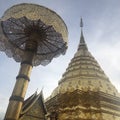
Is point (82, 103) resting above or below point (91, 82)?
below

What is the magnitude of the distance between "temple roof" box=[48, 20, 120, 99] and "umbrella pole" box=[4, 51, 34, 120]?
10.9 m

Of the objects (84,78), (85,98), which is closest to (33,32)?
(85,98)

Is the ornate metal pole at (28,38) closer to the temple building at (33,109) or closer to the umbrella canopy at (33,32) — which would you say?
the umbrella canopy at (33,32)

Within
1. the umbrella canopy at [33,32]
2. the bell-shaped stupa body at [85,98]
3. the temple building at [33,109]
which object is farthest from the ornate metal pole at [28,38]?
the bell-shaped stupa body at [85,98]

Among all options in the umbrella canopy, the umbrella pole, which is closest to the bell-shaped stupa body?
the umbrella canopy

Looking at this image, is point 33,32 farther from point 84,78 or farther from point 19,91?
point 84,78

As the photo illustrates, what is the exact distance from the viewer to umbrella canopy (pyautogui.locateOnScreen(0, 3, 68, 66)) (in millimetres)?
9648

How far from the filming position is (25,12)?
9555mm

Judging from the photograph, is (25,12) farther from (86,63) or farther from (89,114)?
(86,63)

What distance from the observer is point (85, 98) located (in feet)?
62.0

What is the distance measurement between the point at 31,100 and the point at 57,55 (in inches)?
121

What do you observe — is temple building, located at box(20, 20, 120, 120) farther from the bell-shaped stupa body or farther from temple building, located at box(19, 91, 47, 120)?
temple building, located at box(19, 91, 47, 120)

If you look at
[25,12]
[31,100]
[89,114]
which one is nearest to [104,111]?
[89,114]

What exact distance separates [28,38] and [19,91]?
9.12 ft
